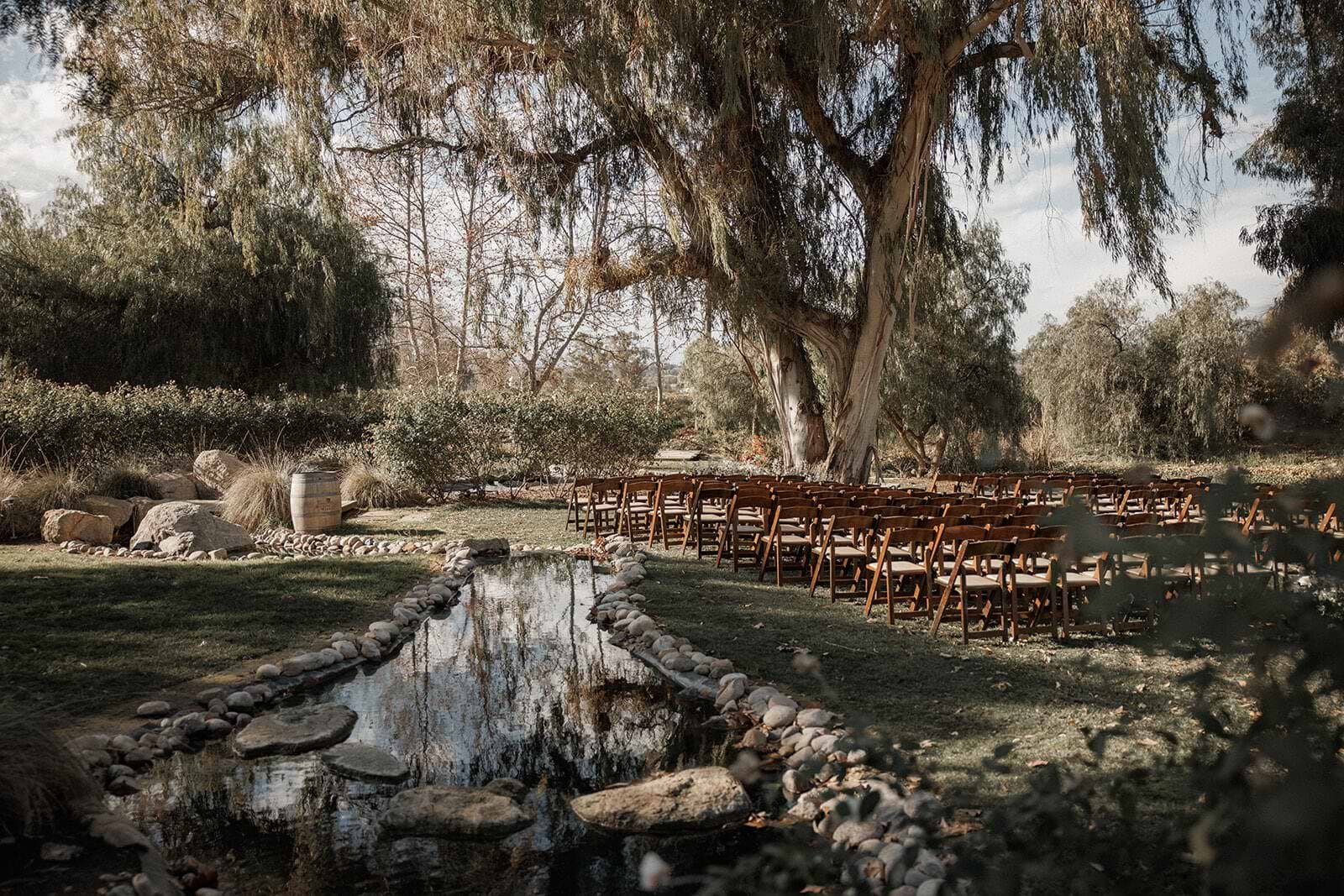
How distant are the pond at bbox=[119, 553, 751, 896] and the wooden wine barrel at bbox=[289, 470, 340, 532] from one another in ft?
18.9

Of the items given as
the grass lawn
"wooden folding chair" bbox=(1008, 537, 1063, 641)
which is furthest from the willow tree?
"wooden folding chair" bbox=(1008, 537, 1063, 641)

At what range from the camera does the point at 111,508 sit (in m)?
10.9

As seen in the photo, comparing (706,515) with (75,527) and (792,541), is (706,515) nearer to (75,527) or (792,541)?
(792,541)

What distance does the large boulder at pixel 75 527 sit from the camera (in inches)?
406

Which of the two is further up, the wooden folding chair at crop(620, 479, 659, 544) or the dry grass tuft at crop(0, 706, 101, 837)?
the wooden folding chair at crop(620, 479, 659, 544)

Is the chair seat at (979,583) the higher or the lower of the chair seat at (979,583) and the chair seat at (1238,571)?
the lower

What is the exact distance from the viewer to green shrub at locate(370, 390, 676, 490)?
15008 mm

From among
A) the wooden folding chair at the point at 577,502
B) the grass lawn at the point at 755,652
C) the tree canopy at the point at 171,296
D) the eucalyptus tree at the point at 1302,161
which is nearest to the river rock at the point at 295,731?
the grass lawn at the point at 755,652

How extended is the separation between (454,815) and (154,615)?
4130 millimetres

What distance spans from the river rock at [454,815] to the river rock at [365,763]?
31 cm

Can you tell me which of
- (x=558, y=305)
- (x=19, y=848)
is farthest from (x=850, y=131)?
(x=558, y=305)

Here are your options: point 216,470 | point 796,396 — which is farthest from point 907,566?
point 216,470

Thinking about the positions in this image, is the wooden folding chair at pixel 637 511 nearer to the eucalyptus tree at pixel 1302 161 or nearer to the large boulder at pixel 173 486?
the large boulder at pixel 173 486

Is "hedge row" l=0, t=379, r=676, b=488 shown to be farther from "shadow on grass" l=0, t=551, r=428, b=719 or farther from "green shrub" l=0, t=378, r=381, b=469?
"shadow on grass" l=0, t=551, r=428, b=719
